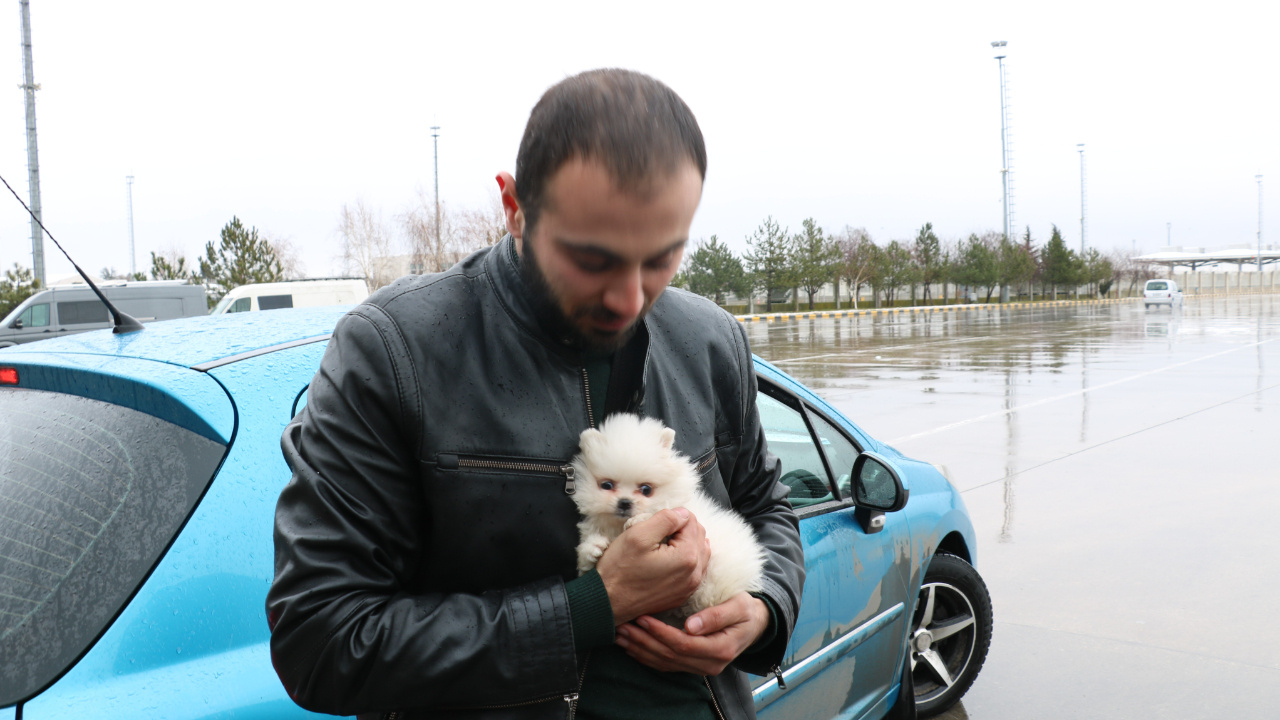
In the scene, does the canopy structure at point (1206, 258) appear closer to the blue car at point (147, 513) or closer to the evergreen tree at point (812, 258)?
the evergreen tree at point (812, 258)

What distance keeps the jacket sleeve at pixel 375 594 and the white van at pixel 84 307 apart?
24.0m

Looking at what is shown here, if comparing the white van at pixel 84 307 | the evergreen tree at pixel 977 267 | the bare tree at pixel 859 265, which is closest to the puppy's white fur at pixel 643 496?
the white van at pixel 84 307

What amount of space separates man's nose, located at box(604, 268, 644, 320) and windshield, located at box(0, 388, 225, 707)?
991mm

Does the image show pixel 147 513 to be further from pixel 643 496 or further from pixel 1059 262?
pixel 1059 262

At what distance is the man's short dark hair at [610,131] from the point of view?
1301mm

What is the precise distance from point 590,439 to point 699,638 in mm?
373

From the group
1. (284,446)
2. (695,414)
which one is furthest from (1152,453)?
(284,446)

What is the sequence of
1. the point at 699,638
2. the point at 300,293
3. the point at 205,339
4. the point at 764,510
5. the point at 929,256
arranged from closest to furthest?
the point at 699,638 < the point at 764,510 < the point at 205,339 < the point at 300,293 < the point at 929,256

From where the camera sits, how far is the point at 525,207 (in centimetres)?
142

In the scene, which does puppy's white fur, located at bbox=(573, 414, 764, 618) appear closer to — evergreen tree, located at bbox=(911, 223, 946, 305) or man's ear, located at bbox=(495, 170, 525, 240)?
man's ear, located at bbox=(495, 170, 525, 240)

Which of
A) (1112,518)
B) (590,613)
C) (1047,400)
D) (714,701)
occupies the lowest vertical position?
(1112,518)

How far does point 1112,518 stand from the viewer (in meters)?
7.23

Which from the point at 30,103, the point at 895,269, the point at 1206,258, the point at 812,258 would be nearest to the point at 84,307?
the point at 30,103

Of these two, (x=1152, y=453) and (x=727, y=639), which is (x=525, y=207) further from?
(x=1152, y=453)
